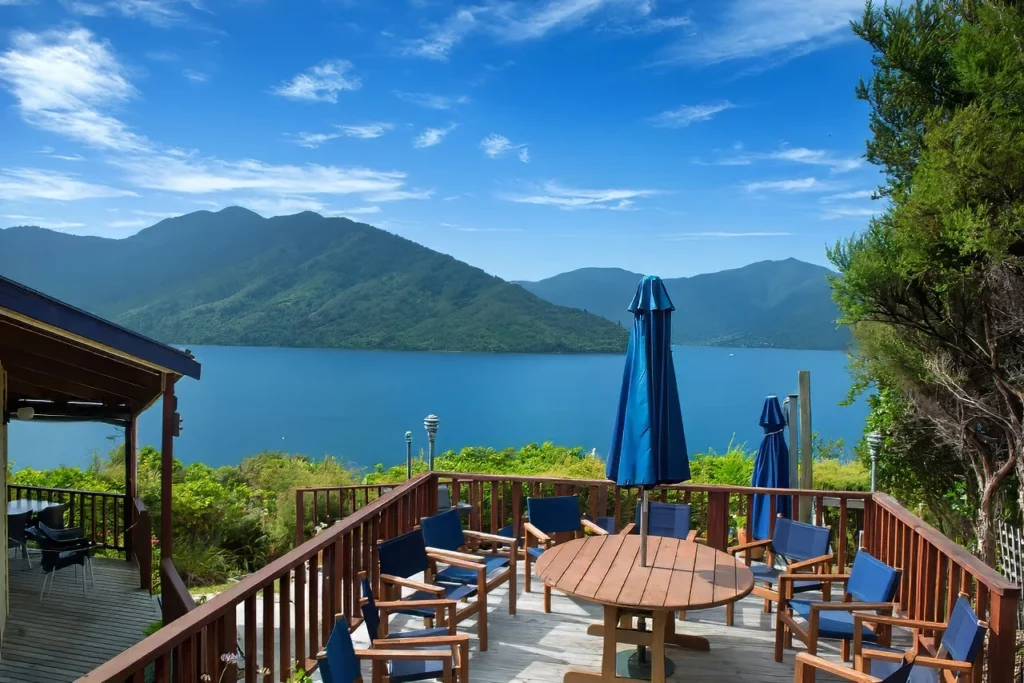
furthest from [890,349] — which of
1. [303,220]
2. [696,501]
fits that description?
[303,220]

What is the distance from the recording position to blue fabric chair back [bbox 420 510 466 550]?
4.67 meters

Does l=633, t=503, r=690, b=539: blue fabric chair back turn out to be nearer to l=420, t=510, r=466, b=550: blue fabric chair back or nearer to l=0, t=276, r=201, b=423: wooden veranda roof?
l=420, t=510, r=466, b=550: blue fabric chair back

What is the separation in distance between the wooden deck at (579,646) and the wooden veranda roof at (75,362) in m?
2.62

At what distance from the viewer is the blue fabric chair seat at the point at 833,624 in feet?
11.9

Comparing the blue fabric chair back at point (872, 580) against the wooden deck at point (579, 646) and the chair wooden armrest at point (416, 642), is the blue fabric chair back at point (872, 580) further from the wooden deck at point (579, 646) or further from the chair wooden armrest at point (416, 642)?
the chair wooden armrest at point (416, 642)

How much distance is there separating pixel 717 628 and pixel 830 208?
64032 millimetres

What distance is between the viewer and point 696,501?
8.76m

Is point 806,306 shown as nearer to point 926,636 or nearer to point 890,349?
point 890,349

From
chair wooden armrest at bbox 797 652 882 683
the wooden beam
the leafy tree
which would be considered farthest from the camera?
the leafy tree

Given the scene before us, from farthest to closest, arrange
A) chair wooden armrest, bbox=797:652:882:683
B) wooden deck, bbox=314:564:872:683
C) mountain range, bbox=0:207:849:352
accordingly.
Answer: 1. mountain range, bbox=0:207:849:352
2. wooden deck, bbox=314:564:872:683
3. chair wooden armrest, bbox=797:652:882:683

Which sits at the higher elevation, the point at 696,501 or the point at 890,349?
the point at 890,349

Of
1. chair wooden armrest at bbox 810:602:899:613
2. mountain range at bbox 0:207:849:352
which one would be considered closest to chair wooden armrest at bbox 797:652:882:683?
chair wooden armrest at bbox 810:602:899:613

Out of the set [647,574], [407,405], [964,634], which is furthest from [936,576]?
[407,405]

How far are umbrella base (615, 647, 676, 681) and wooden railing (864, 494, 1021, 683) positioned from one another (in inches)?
58.9
